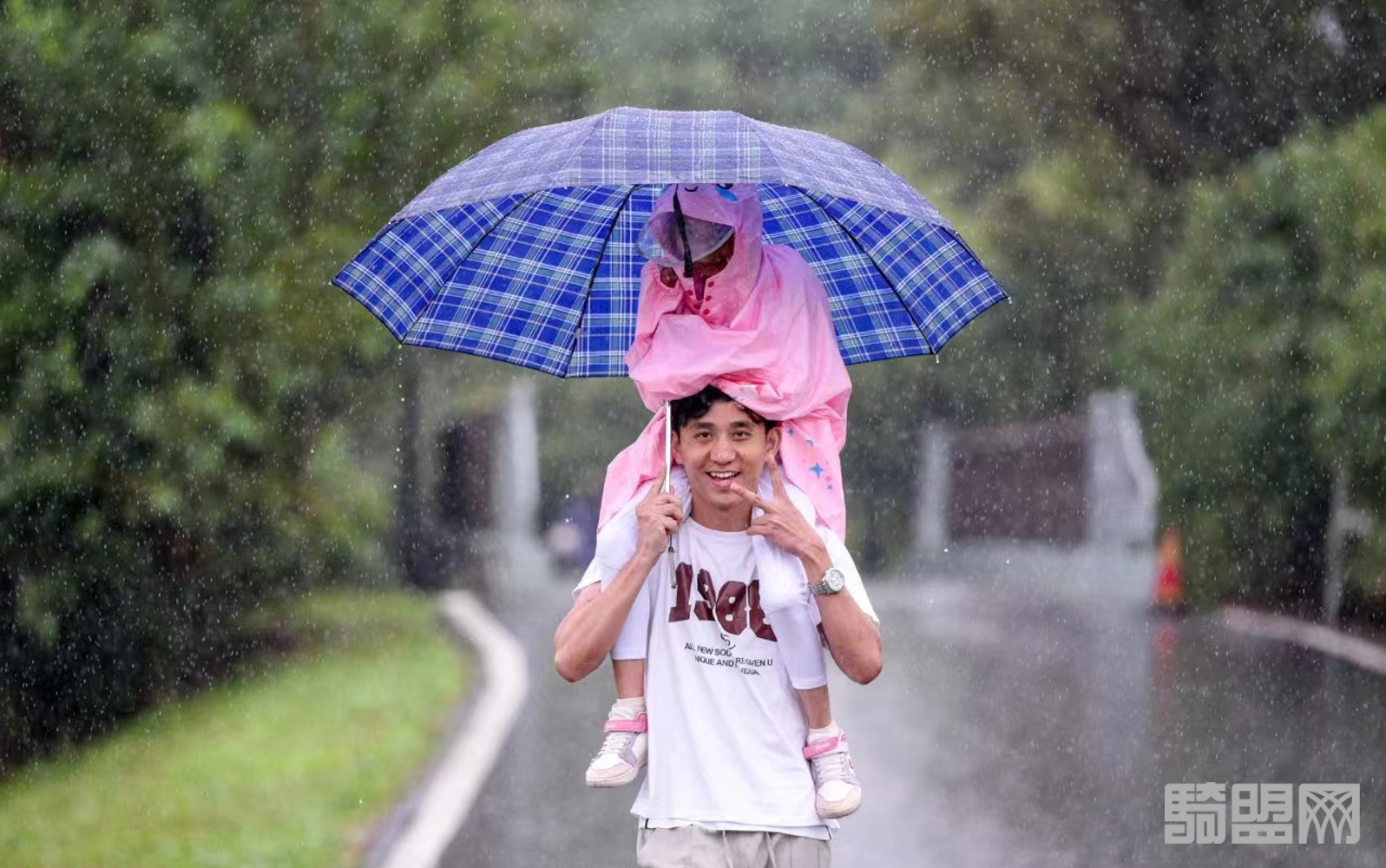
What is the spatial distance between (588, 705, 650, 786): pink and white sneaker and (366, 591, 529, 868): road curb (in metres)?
3.95

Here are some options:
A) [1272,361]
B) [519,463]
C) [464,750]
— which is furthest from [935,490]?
[464,750]

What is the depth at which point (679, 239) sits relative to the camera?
10.2 ft

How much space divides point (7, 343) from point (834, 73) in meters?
6.76

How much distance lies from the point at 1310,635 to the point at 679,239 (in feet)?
27.6

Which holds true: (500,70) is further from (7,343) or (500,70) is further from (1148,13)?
(1148,13)

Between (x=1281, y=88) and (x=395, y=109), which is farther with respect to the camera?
(x=1281, y=88)

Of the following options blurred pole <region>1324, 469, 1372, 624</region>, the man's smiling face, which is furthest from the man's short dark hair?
blurred pole <region>1324, 469, 1372, 624</region>

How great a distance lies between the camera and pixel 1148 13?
1174cm

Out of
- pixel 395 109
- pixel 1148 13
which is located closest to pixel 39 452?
pixel 395 109

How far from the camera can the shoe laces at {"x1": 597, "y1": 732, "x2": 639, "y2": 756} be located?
10.1 ft

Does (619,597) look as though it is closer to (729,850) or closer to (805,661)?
(805,661)

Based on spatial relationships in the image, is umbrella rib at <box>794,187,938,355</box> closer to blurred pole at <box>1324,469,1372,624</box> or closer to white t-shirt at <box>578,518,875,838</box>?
white t-shirt at <box>578,518,875,838</box>

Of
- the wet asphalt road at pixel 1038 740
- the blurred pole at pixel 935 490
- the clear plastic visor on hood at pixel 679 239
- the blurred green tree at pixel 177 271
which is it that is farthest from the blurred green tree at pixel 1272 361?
the clear plastic visor on hood at pixel 679 239

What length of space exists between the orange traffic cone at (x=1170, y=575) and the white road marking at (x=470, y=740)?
4272mm
